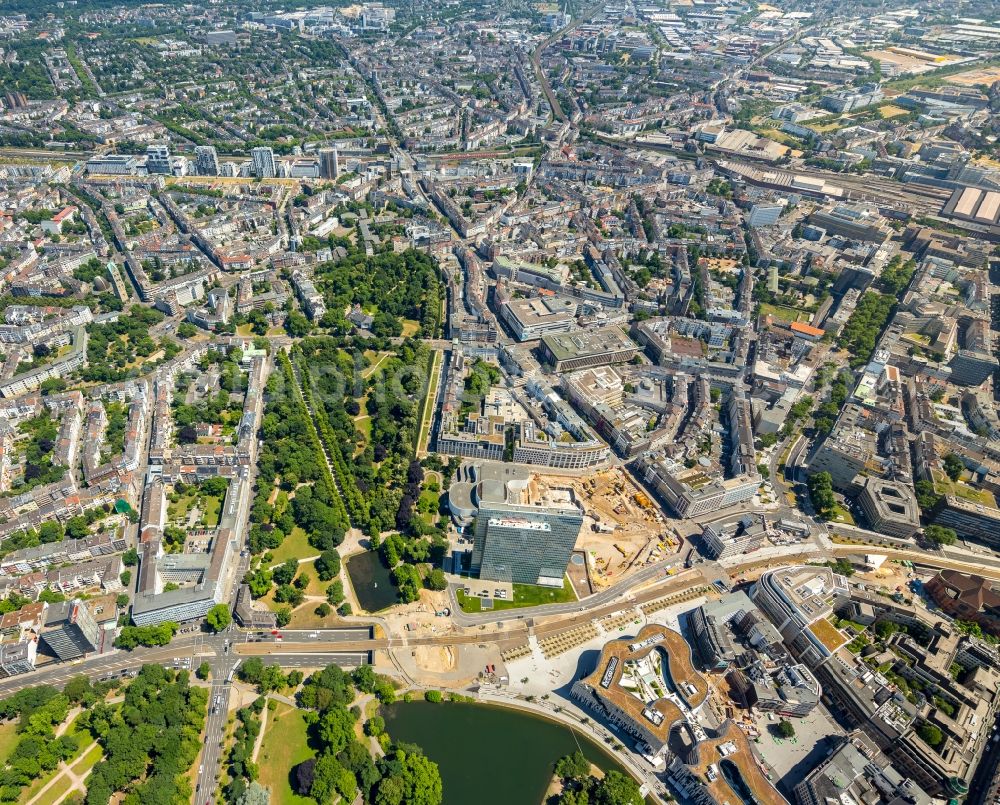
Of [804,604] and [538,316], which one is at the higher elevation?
[538,316]

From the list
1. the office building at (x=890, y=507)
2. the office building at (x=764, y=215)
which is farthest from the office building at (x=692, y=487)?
the office building at (x=764, y=215)

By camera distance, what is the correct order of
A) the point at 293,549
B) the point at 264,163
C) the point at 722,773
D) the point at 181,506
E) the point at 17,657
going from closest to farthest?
the point at 722,773
the point at 17,657
the point at 293,549
the point at 181,506
the point at 264,163

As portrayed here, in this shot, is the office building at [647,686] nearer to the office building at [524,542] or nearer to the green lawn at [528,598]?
the green lawn at [528,598]

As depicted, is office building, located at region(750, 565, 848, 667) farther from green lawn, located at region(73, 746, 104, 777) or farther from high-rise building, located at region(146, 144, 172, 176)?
high-rise building, located at region(146, 144, 172, 176)

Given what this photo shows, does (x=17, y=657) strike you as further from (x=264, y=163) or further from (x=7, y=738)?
(x=264, y=163)

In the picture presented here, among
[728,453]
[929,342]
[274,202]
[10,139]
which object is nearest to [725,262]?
[929,342]

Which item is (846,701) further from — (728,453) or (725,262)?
(725,262)

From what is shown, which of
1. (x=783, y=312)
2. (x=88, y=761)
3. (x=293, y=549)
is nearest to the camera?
(x=88, y=761)

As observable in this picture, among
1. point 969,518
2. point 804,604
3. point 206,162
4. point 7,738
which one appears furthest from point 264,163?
point 969,518
